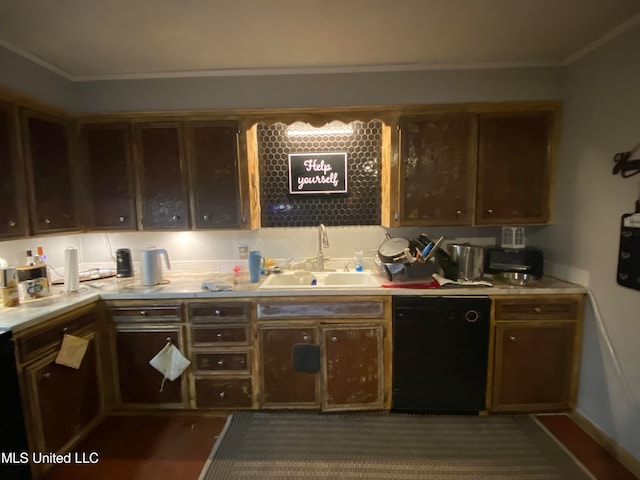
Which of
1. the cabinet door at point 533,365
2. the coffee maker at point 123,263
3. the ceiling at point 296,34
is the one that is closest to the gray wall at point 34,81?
the ceiling at point 296,34

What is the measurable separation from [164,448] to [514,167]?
119 inches

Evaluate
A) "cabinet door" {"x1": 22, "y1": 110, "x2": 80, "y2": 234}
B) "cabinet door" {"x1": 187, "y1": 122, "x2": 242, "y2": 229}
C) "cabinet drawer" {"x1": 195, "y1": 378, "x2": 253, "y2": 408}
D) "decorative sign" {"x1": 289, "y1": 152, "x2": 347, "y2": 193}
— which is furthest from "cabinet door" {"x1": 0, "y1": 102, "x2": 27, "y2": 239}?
"decorative sign" {"x1": 289, "y1": 152, "x2": 347, "y2": 193}

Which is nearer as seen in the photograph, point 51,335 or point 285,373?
point 51,335

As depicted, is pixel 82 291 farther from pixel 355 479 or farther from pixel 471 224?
pixel 471 224

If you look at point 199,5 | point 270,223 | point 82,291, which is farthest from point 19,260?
point 199,5

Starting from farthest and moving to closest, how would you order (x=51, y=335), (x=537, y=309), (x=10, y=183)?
(x=537, y=309)
(x=10, y=183)
(x=51, y=335)

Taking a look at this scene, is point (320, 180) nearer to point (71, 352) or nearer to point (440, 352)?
point (440, 352)

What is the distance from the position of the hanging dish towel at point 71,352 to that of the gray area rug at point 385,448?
0.99 m

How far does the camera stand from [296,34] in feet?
6.34

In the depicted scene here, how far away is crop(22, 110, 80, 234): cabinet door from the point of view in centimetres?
208

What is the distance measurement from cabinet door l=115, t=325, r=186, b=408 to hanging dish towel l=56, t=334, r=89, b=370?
25 centimetres

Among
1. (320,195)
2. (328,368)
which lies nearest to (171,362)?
(328,368)

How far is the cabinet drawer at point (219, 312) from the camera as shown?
7.29ft

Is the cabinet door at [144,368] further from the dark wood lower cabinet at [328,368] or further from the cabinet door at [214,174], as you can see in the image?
the cabinet door at [214,174]
